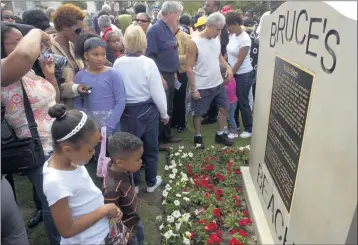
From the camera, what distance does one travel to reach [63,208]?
1791 mm

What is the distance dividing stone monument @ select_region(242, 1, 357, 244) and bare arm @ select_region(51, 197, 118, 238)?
1.23 m

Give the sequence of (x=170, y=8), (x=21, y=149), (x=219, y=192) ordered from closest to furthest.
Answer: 1. (x=21, y=149)
2. (x=219, y=192)
3. (x=170, y=8)

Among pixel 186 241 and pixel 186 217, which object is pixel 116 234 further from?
pixel 186 217

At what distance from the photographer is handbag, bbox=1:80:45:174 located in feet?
7.82

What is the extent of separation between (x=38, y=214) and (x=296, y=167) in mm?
2629

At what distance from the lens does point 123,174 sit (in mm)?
2283

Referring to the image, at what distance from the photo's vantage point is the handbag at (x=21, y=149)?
7.82ft

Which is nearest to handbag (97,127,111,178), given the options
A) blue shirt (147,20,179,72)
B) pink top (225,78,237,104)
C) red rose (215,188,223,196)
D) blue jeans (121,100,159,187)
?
blue jeans (121,100,159,187)

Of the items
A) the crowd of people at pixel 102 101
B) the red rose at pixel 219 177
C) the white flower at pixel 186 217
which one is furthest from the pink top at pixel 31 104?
the red rose at pixel 219 177

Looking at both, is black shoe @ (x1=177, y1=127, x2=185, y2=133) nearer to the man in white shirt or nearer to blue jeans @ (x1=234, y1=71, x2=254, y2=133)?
the man in white shirt

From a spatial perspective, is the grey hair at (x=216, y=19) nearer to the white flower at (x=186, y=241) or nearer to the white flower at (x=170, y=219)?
the white flower at (x=170, y=219)

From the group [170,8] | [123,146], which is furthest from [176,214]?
[170,8]

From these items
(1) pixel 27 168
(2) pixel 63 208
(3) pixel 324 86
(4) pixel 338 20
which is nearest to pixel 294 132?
(3) pixel 324 86

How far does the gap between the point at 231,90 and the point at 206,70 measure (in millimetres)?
713
